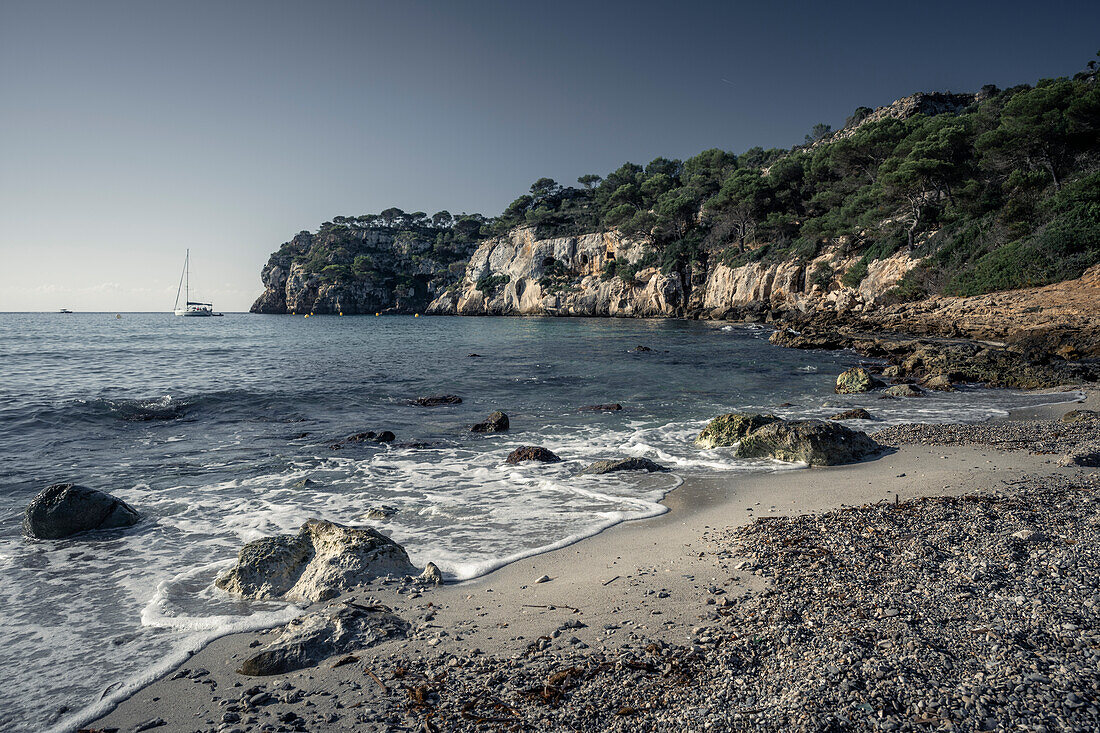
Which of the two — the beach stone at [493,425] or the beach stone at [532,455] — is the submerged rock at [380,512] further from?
the beach stone at [493,425]

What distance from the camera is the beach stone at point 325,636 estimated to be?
3.36 m

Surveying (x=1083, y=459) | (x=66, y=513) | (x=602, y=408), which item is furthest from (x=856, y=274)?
(x=66, y=513)

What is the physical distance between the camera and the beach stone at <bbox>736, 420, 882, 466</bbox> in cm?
797

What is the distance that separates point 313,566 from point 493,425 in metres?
6.79

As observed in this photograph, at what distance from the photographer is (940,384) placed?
14.5 m

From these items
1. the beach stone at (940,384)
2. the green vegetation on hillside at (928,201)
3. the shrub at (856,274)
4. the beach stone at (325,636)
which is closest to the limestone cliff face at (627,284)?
the shrub at (856,274)

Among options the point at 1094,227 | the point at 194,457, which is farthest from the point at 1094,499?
the point at 1094,227

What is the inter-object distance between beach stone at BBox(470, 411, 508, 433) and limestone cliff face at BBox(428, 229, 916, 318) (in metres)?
35.9

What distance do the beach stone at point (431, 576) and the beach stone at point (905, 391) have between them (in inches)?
540

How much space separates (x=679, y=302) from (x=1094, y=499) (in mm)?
61713

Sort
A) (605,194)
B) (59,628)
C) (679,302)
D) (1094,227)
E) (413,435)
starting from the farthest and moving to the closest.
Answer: (605,194) → (679,302) → (1094,227) → (413,435) → (59,628)

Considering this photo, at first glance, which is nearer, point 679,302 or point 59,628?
point 59,628

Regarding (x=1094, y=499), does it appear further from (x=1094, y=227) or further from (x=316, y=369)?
(x=1094, y=227)

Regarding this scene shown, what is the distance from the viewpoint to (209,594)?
4.55 metres
